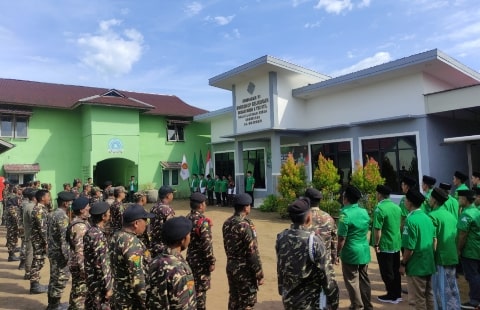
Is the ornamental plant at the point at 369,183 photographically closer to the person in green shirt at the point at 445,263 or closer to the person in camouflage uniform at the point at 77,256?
the person in green shirt at the point at 445,263

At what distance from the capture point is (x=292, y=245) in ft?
9.61

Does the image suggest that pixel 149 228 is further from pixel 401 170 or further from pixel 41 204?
pixel 401 170

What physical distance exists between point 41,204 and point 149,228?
7.18 feet

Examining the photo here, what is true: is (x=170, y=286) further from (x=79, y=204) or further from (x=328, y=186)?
(x=328, y=186)

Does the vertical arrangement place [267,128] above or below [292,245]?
above

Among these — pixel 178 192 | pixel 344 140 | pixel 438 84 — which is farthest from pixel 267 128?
pixel 178 192

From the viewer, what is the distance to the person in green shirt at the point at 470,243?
4648mm

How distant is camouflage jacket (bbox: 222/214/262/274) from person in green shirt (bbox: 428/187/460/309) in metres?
2.20

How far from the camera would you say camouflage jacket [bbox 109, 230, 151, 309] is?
3.07 metres

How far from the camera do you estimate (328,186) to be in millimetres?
12094

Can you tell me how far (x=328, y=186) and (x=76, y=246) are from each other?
9.22m

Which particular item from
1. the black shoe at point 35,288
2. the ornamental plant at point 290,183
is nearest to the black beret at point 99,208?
the black shoe at point 35,288

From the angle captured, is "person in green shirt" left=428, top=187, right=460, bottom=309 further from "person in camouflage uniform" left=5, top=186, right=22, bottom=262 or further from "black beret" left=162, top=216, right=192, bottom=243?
"person in camouflage uniform" left=5, top=186, right=22, bottom=262

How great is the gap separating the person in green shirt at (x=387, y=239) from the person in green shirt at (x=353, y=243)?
57 cm
